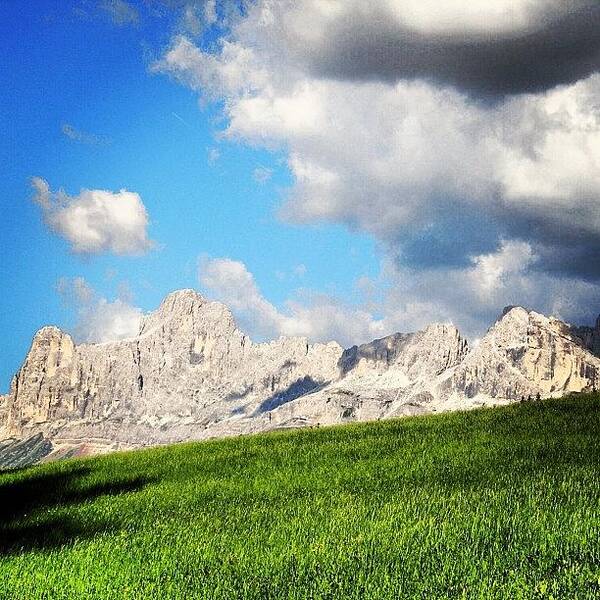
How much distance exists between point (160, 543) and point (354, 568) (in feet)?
13.3

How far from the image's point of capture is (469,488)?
14.0m

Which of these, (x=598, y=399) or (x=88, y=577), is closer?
(x=88, y=577)

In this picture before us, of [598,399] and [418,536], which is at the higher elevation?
[598,399]

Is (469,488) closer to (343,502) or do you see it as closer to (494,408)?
(343,502)

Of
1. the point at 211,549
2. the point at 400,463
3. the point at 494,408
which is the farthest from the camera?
the point at 494,408

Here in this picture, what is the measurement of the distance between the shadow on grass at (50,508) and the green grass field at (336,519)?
71 millimetres

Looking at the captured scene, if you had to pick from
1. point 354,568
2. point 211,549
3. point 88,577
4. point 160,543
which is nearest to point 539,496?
point 354,568

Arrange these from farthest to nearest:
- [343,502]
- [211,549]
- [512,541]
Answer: [343,502] → [211,549] → [512,541]

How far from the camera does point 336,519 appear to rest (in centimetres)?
1224

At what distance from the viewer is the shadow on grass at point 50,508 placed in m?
13.4

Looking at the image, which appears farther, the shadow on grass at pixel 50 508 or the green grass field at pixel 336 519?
the shadow on grass at pixel 50 508

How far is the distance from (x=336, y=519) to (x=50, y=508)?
8224mm

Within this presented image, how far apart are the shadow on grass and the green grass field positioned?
0.07 meters

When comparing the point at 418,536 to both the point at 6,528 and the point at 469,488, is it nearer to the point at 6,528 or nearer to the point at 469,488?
the point at 469,488
